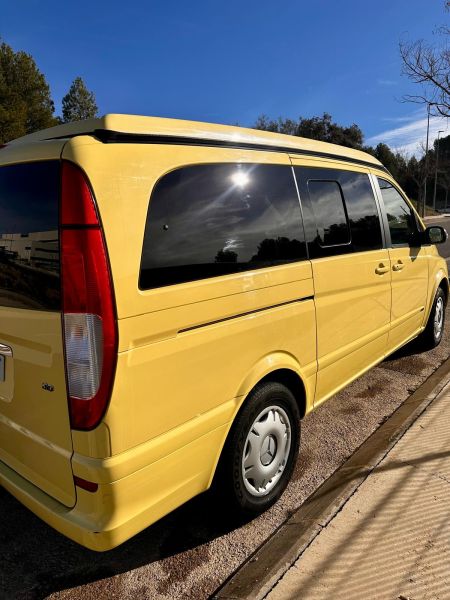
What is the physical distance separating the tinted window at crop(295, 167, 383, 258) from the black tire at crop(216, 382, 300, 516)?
0.91m

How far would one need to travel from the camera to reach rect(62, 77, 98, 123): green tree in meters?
48.9

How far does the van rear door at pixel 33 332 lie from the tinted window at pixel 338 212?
5.05 feet

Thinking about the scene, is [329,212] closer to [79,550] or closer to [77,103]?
[79,550]

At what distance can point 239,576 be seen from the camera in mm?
2145

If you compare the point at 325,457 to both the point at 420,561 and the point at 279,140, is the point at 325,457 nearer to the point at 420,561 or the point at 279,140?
the point at 420,561

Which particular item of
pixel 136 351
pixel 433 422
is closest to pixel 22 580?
pixel 136 351

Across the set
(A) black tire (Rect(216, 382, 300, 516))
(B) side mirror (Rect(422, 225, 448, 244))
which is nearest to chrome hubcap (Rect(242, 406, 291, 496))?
(A) black tire (Rect(216, 382, 300, 516))

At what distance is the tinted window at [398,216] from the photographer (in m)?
3.97

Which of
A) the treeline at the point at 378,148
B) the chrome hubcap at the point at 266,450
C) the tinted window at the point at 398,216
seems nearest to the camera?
the chrome hubcap at the point at 266,450

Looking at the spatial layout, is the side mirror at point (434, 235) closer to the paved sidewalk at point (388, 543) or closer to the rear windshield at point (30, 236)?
the paved sidewalk at point (388, 543)

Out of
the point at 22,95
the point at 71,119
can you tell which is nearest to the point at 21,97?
the point at 22,95

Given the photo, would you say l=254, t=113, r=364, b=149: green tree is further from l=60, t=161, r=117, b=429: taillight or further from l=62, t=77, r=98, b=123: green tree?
l=60, t=161, r=117, b=429: taillight

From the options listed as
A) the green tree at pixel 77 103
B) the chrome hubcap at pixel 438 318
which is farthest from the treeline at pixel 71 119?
the chrome hubcap at pixel 438 318

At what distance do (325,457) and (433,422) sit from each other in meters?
0.97
